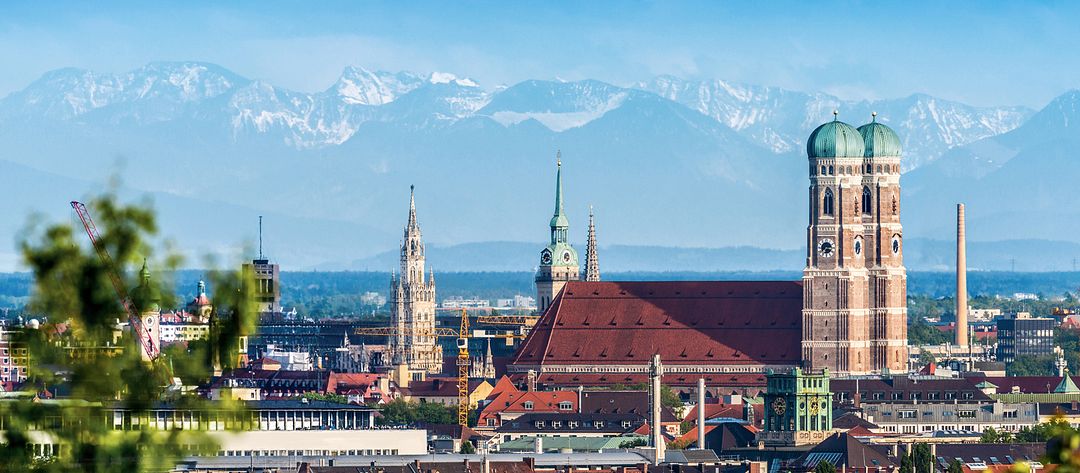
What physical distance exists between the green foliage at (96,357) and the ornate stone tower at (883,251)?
131479mm

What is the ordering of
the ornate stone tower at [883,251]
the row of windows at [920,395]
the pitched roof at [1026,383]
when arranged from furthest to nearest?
1. the pitched roof at [1026,383]
2. the ornate stone tower at [883,251]
3. the row of windows at [920,395]

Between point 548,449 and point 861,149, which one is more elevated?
point 861,149

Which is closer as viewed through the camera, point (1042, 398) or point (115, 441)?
point (115, 441)

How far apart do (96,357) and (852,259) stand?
133m

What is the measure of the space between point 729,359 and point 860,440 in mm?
44263

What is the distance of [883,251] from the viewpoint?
16425cm

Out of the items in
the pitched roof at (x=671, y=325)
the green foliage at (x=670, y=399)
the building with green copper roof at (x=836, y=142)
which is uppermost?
the building with green copper roof at (x=836, y=142)

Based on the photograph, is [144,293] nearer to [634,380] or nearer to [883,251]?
[883,251]

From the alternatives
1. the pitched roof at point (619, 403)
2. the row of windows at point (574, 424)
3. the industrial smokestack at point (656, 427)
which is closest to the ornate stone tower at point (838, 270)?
the pitched roof at point (619, 403)

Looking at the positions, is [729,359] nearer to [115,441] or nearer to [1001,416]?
[1001,416]

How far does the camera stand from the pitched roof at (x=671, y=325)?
168m

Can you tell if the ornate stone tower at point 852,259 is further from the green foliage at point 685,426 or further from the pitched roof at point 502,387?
the green foliage at point 685,426

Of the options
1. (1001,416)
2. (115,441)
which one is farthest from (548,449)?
(115,441)

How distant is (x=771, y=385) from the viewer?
429 ft
